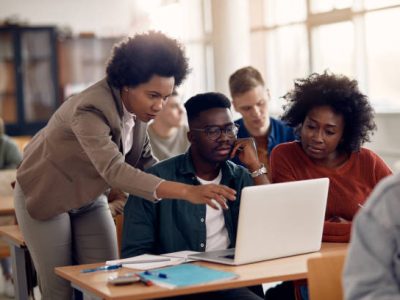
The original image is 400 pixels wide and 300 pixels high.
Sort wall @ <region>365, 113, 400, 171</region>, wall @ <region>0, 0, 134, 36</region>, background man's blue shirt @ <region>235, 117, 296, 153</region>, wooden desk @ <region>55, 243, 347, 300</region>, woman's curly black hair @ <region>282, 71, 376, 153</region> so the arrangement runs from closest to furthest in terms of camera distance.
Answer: wooden desk @ <region>55, 243, 347, 300</region>, woman's curly black hair @ <region>282, 71, 376, 153</region>, background man's blue shirt @ <region>235, 117, 296, 153</region>, wall @ <region>365, 113, 400, 171</region>, wall @ <region>0, 0, 134, 36</region>

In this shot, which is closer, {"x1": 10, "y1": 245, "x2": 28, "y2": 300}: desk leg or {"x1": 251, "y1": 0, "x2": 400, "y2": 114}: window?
{"x1": 10, "y1": 245, "x2": 28, "y2": 300}: desk leg

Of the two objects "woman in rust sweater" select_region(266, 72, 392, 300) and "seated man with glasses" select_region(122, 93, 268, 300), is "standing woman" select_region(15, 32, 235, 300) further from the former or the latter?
"woman in rust sweater" select_region(266, 72, 392, 300)

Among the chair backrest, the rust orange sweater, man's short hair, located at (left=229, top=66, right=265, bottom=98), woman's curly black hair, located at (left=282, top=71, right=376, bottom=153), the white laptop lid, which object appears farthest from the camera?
man's short hair, located at (left=229, top=66, right=265, bottom=98)

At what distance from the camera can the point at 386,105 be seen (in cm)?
628

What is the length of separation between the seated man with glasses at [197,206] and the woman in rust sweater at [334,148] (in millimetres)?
224

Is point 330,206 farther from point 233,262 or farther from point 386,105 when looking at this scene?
point 386,105

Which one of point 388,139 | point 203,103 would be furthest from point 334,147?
point 388,139

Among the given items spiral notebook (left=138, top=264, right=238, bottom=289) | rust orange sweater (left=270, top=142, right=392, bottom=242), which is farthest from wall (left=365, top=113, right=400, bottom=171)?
spiral notebook (left=138, top=264, right=238, bottom=289)

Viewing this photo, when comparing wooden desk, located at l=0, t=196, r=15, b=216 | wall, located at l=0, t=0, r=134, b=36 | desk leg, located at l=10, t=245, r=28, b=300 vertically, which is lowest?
desk leg, located at l=10, t=245, r=28, b=300

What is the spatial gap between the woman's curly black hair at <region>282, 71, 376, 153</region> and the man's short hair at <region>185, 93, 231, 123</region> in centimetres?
42

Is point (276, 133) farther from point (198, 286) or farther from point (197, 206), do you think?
point (198, 286)

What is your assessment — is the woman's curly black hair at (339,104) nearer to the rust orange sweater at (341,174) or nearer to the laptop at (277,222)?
the rust orange sweater at (341,174)

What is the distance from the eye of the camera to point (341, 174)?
118 inches

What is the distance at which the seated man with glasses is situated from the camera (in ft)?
A: 9.06
